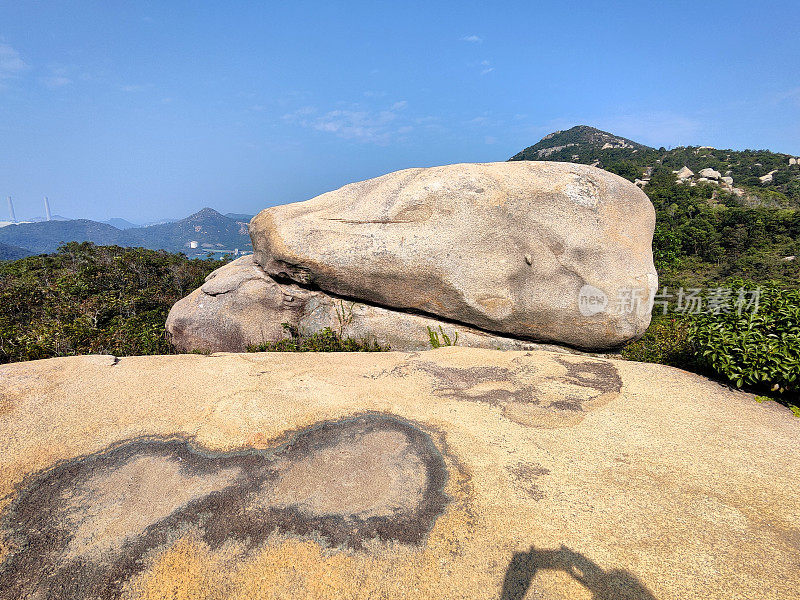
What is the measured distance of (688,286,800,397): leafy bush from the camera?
4621 mm

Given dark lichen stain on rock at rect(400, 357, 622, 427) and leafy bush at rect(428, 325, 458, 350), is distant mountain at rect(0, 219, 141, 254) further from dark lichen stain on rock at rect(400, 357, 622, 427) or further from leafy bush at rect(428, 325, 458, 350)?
dark lichen stain on rock at rect(400, 357, 622, 427)

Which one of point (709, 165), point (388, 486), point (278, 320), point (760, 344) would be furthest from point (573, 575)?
point (709, 165)

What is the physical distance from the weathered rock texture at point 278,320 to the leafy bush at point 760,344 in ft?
9.65

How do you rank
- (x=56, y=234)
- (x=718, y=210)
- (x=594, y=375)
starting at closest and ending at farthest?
1. (x=594, y=375)
2. (x=718, y=210)
3. (x=56, y=234)

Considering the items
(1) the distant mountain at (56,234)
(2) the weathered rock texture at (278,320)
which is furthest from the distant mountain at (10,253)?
(2) the weathered rock texture at (278,320)

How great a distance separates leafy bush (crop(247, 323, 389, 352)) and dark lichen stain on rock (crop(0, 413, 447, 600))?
370 cm

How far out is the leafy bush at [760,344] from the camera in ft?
15.2

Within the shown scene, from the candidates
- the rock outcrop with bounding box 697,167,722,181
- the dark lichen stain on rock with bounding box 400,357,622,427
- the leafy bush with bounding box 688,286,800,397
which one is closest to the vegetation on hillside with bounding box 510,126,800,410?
the leafy bush with bounding box 688,286,800,397

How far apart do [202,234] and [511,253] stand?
6937 inches

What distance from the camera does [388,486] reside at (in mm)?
3359

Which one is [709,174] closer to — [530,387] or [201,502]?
[530,387]

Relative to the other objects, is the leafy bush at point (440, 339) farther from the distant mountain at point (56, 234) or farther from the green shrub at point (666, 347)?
the distant mountain at point (56, 234)

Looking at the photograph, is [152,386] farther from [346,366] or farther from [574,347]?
[574,347]

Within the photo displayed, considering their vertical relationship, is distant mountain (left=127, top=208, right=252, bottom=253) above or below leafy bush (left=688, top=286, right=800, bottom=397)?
above
